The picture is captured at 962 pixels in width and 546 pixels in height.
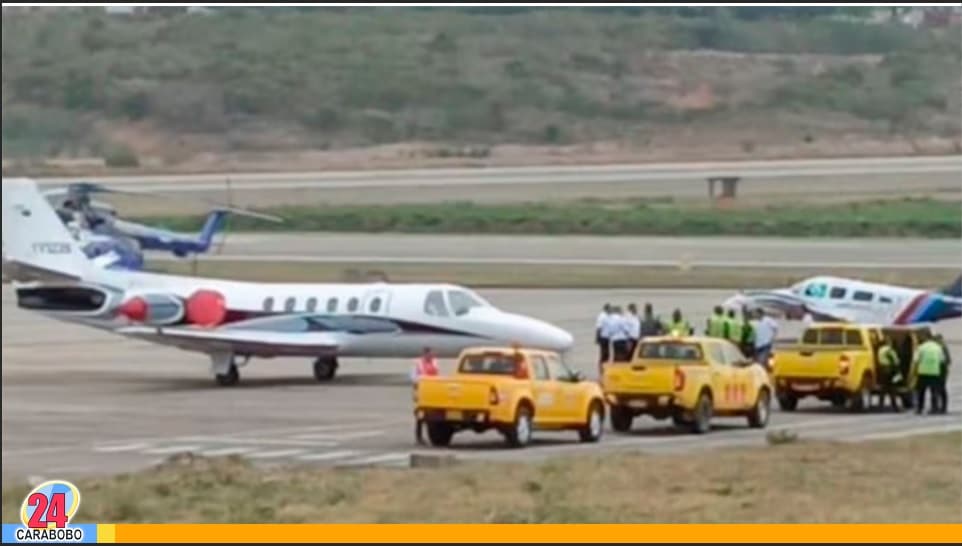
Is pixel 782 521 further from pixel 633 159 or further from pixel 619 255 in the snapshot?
pixel 619 255

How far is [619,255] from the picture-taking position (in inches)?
2904

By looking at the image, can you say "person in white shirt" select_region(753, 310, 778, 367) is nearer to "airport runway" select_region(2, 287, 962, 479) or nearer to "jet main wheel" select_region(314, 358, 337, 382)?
"airport runway" select_region(2, 287, 962, 479)

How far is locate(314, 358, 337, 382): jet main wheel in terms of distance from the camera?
44.8 meters

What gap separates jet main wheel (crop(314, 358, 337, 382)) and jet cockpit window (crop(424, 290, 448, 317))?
8.03 feet

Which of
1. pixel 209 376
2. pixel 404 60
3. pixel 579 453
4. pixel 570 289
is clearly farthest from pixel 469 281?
pixel 579 453

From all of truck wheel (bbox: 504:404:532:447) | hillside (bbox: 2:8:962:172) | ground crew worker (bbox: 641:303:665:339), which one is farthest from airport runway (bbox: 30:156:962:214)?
truck wheel (bbox: 504:404:532:447)

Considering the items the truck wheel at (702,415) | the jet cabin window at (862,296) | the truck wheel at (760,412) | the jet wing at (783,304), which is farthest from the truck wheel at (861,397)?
the jet wing at (783,304)

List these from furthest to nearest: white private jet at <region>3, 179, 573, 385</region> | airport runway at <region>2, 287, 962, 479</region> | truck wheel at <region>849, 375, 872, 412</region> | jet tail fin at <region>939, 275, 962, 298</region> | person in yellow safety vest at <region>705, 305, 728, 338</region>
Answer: jet tail fin at <region>939, 275, 962, 298</region> < person in yellow safety vest at <region>705, 305, 728, 338</region> < white private jet at <region>3, 179, 573, 385</region> < truck wheel at <region>849, 375, 872, 412</region> < airport runway at <region>2, 287, 962, 479</region>

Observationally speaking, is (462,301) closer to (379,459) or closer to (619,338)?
(619,338)

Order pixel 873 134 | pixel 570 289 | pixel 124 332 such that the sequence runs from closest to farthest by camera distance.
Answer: pixel 124 332 → pixel 873 134 → pixel 570 289

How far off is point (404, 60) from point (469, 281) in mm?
31160

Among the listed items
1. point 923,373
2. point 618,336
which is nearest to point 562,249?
point 618,336

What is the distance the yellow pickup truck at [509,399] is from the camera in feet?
101

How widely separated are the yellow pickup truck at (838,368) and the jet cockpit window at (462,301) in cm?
672
